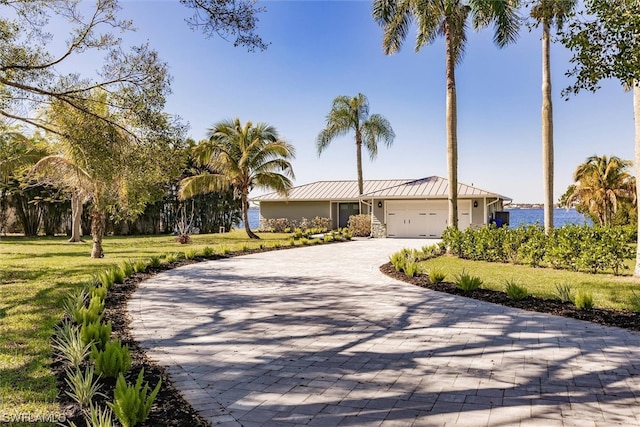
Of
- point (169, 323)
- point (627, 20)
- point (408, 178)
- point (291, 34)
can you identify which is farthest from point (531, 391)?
point (408, 178)

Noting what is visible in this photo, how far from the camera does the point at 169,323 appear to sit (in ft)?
20.8

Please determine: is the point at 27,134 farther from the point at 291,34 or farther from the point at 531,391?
the point at 531,391

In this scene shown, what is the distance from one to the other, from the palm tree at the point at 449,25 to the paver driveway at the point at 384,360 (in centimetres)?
790

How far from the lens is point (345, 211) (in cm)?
3105

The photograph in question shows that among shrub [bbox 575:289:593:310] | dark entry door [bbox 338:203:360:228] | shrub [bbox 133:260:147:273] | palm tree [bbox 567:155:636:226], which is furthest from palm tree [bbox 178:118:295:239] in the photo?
palm tree [bbox 567:155:636:226]

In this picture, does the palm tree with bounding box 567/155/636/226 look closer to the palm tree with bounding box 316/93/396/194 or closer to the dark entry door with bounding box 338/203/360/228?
the palm tree with bounding box 316/93/396/194

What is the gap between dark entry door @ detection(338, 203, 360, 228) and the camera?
3073 cm

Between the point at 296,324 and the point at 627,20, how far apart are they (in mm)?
5533

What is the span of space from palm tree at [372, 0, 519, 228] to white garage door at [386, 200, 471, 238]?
9.97m

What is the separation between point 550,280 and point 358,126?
20.7m

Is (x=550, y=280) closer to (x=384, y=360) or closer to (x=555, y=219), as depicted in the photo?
(x=384, y=360)

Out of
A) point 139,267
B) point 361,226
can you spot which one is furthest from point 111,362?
point 361,226

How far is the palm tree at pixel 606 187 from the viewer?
1058 inches

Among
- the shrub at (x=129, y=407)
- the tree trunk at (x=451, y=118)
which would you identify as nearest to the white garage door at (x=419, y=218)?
the tree trunk at (x=451, y=118)
